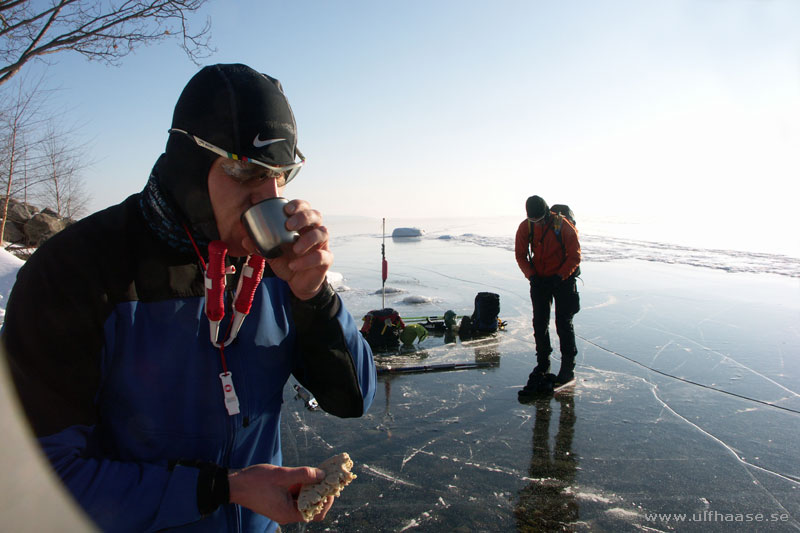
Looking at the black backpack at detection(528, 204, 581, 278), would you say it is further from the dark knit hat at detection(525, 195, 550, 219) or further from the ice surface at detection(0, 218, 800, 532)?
the ice surface at detection(0, 218, 800, 532)

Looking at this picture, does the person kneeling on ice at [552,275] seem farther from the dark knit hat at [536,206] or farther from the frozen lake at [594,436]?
the frozen lake at [594,436]

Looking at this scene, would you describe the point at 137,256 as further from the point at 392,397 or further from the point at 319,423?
the point at 392,397

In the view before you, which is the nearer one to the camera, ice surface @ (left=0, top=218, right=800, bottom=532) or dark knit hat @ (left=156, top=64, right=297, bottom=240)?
dark knit hat @ (left=156, top=64, right=297, bottom=240)

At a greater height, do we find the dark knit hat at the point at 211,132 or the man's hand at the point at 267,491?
the dark knit hat at the point at 211,132

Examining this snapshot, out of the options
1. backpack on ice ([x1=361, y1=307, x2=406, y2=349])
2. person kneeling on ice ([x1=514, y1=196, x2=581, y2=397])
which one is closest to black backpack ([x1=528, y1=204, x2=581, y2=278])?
person kneeling on ice ([x1=514, y1=196, x2=581, y2=397])

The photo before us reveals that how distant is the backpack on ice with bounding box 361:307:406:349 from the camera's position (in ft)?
23.6

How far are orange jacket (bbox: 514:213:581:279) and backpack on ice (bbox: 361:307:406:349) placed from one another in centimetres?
219

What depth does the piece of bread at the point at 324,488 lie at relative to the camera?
47.1 inches

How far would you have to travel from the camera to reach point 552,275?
20.3ft

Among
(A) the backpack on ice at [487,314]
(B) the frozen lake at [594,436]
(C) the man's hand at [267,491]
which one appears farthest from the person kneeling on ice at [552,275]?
(C) the man's hand at [267,491]

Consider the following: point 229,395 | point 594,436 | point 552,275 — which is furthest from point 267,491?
point 552,275

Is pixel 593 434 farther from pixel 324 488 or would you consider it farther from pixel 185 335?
pixel 185 335

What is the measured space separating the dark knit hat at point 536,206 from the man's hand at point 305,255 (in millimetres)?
5260

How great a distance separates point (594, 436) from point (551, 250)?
2.51 meters
